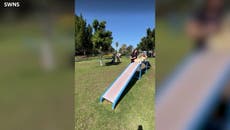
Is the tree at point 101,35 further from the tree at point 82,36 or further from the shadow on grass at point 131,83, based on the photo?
the shadow on grass at point 131,83

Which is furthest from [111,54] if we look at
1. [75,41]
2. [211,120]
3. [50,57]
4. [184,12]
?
[211,120]

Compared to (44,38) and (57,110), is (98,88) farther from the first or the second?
(44,38)

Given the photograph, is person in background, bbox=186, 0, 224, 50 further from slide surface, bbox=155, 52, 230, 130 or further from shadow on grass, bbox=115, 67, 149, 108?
shadow on grass, bbox=115, 67, 149, 108

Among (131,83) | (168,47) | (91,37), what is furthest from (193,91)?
(91,37)

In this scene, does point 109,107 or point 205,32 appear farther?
point 109,107

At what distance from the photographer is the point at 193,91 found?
120 cm

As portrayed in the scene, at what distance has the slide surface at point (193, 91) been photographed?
1.13 metres

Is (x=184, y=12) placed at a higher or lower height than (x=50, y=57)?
higher

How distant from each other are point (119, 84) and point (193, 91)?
0.52 meters

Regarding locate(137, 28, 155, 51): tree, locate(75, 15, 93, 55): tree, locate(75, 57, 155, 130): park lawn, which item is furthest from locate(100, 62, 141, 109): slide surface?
locate(75, 15, 93, 55): tree

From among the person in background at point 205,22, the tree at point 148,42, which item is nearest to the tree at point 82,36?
the tree at point 148,42

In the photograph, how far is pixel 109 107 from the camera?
1579 mm

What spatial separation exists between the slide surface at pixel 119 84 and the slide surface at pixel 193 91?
0.31 m

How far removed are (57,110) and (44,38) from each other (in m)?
0.39
